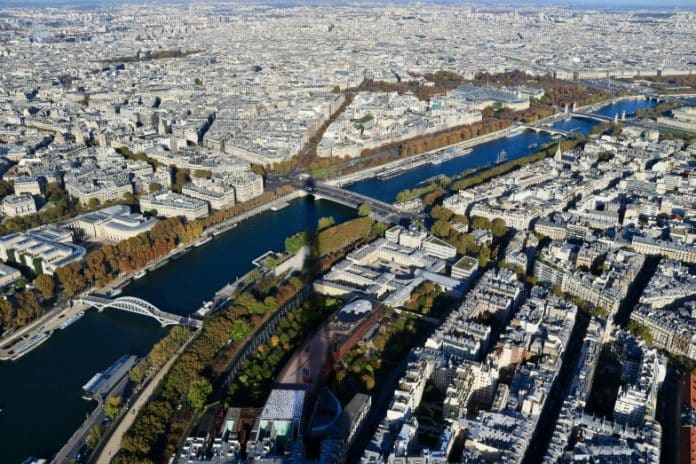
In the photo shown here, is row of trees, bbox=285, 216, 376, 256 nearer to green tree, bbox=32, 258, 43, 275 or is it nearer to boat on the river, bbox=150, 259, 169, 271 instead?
boat on the river, bbox=150, 259, 169, 271

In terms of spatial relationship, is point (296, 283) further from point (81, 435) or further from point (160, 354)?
point (81, 435)

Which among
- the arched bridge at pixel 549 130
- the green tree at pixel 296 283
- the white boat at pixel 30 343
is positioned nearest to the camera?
the white boat at pixel 30 343

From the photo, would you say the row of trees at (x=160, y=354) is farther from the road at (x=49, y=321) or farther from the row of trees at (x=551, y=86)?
the row of trees at (x=551, y=86)

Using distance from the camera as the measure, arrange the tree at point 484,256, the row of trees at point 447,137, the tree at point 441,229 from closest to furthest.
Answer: the tree at point 484,256 < the tree at point 441,229 < the row of trees at point 447,137

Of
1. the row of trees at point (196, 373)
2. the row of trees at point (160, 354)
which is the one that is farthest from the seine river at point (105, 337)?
the row of trees at point (196, 373)

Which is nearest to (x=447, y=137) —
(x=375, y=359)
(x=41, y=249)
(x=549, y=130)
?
(x=549, y=130)
